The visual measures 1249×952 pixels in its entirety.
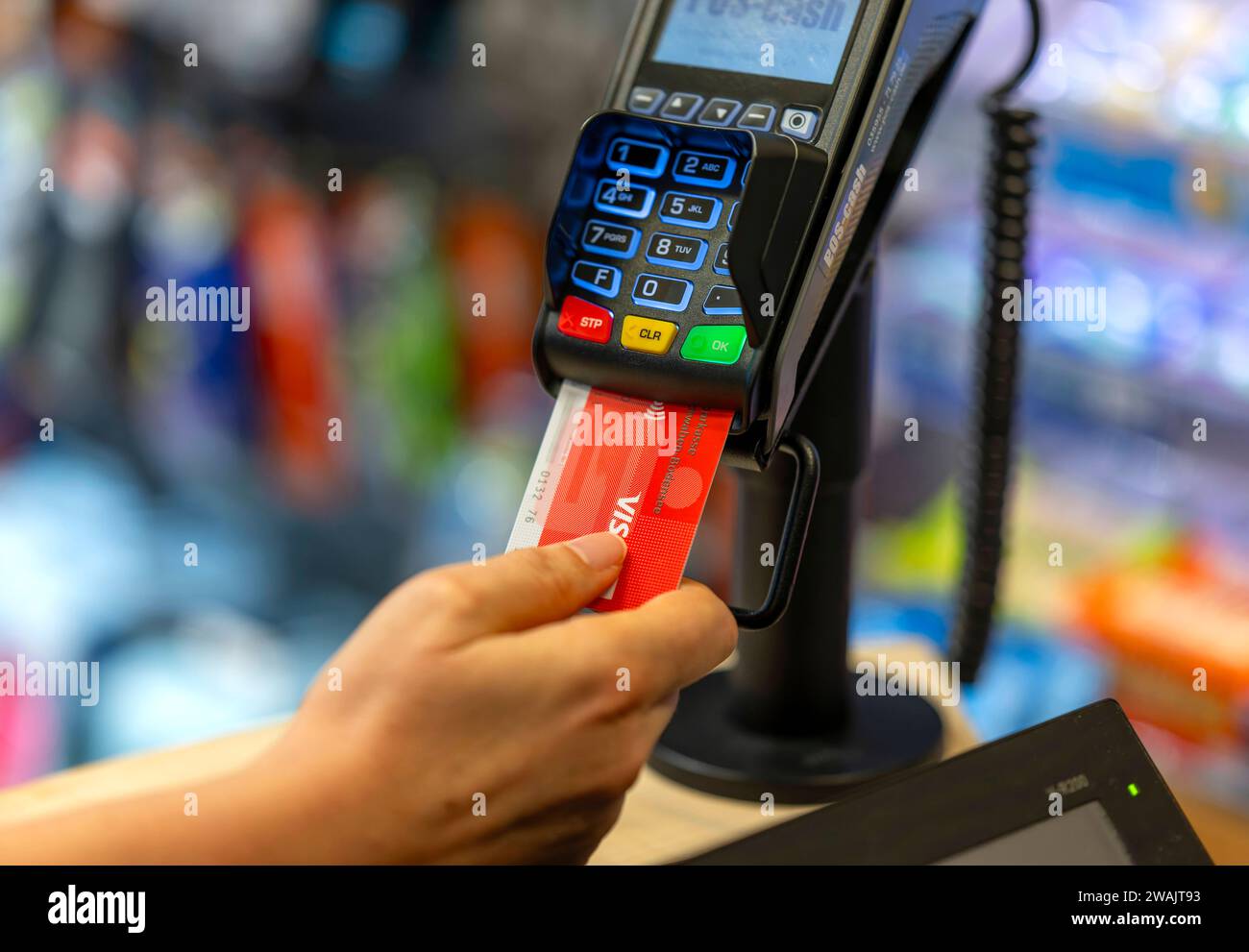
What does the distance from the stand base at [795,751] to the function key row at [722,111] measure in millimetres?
431

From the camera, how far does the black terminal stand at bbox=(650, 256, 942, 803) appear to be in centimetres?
87

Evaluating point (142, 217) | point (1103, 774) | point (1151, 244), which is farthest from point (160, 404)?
point (1103, 774)

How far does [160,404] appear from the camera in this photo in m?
Answer: 1.80

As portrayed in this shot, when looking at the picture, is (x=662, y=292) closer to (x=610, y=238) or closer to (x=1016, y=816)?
(x=610, y=238)

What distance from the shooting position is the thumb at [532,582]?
1.87ft

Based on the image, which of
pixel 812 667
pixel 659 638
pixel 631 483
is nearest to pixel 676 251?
pixel 631 483

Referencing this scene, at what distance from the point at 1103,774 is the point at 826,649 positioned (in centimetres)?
30

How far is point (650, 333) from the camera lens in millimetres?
716

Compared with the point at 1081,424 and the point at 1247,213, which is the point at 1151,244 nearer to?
the point at 1247,213

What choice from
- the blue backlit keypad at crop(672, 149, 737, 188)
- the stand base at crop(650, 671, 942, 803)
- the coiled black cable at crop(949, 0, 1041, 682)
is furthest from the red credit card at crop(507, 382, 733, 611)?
the coiled black cable at crop(949, 0, 1041, 682)

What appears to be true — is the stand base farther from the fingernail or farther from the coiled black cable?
the fingernail

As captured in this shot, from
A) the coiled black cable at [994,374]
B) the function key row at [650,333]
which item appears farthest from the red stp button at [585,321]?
the coiled black cable at [994,374]

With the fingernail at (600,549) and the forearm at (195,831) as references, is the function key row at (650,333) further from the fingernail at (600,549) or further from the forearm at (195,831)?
the forearm at (195,831)

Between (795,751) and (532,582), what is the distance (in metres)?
0.38
